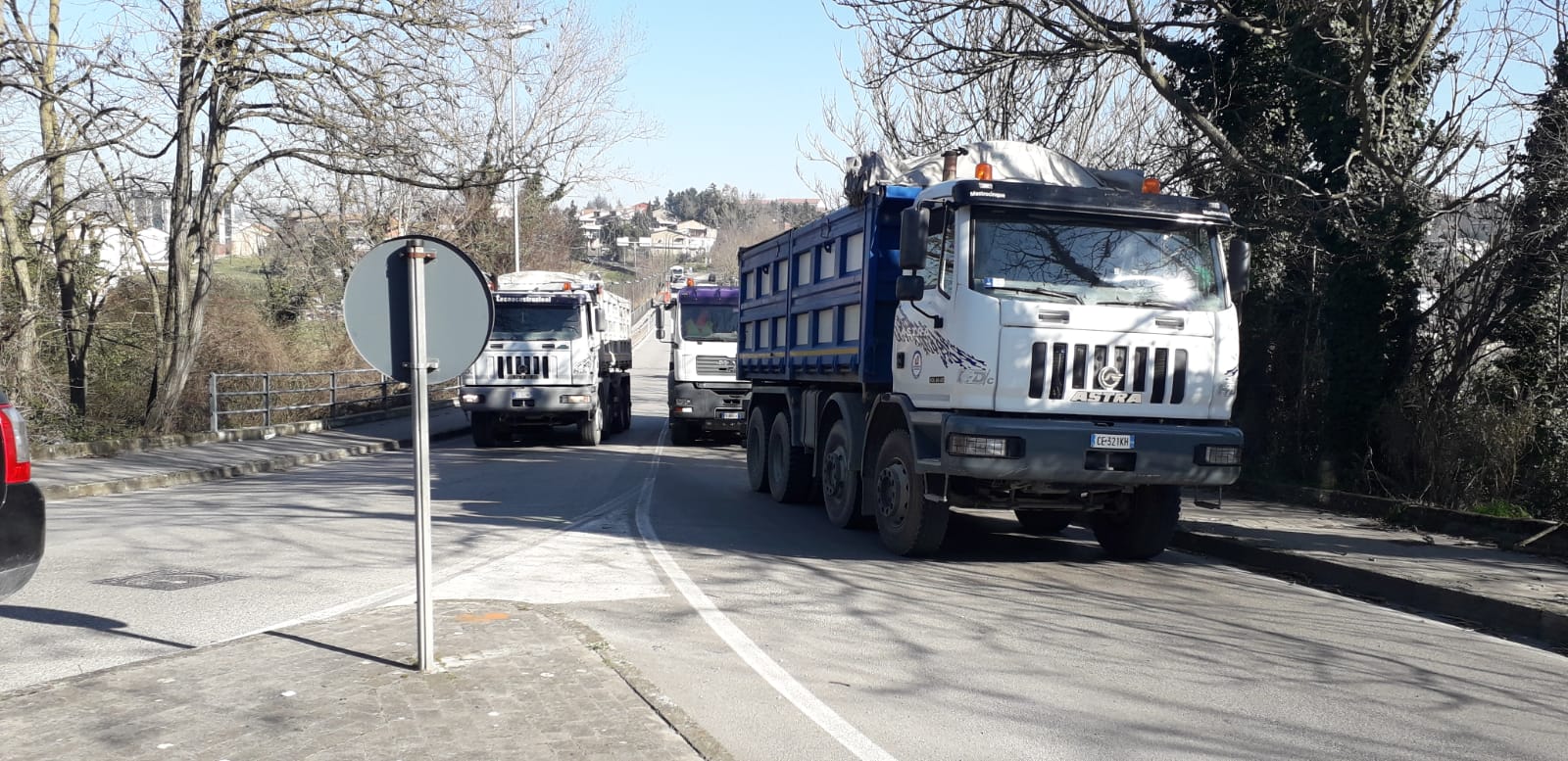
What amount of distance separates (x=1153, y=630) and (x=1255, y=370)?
1018cm

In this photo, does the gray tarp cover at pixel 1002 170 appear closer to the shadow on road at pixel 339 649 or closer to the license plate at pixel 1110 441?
the license plate at pixel 1110 441

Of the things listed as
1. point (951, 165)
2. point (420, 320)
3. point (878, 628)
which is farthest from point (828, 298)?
point (420, 320)

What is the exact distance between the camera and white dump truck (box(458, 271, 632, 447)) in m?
22.5

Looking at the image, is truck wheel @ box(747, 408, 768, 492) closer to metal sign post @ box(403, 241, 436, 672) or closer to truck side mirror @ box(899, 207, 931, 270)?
truck side mirror @ box(899, 207, 931, 270)

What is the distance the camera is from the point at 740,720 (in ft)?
17.5

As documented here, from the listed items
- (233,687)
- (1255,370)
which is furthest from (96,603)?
(1255,370)

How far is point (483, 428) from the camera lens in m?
23.3

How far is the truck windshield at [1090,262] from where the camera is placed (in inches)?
358

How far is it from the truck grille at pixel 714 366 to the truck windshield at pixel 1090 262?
14.8 m

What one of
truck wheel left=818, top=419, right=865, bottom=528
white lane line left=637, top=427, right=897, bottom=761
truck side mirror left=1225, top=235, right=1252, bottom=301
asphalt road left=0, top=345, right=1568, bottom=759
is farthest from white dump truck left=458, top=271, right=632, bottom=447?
truck side mirror left=1225, top=235, right=1252, bottom=301

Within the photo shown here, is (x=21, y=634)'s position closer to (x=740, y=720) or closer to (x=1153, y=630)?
(x=740, y=720)

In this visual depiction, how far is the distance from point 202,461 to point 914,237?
13396 mm

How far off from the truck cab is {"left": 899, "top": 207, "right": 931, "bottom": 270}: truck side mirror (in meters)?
14.2

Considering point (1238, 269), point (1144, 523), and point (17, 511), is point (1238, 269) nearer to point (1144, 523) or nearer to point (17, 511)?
point (1144, 523)
